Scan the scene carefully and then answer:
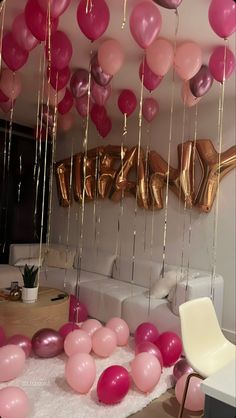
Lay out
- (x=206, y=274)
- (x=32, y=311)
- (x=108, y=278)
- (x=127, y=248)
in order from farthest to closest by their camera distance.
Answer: (x=127, y=248) < (x=108, y=278) < (x=206, y=274) < (x=32, y=311)

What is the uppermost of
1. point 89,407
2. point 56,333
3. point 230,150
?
point 230,150

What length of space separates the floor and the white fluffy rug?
3cm

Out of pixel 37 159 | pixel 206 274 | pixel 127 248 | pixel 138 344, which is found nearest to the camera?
Result: pixel 138 344

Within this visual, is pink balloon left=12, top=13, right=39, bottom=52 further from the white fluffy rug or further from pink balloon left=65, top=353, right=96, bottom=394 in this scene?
the white fluffy rug

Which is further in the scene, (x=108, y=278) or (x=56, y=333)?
(x=108, y=278)

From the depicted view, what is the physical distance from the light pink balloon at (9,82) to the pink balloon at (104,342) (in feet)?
6.90

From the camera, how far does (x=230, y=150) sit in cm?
313

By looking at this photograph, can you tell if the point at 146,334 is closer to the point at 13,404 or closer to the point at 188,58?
the point at 13,404

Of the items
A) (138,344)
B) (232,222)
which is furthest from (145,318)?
(232,222)

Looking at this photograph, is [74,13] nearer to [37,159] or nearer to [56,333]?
[56,333]

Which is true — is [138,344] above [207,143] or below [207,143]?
below

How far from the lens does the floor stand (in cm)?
178

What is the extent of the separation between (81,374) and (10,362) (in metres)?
0.44

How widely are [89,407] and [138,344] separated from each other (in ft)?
2.12
